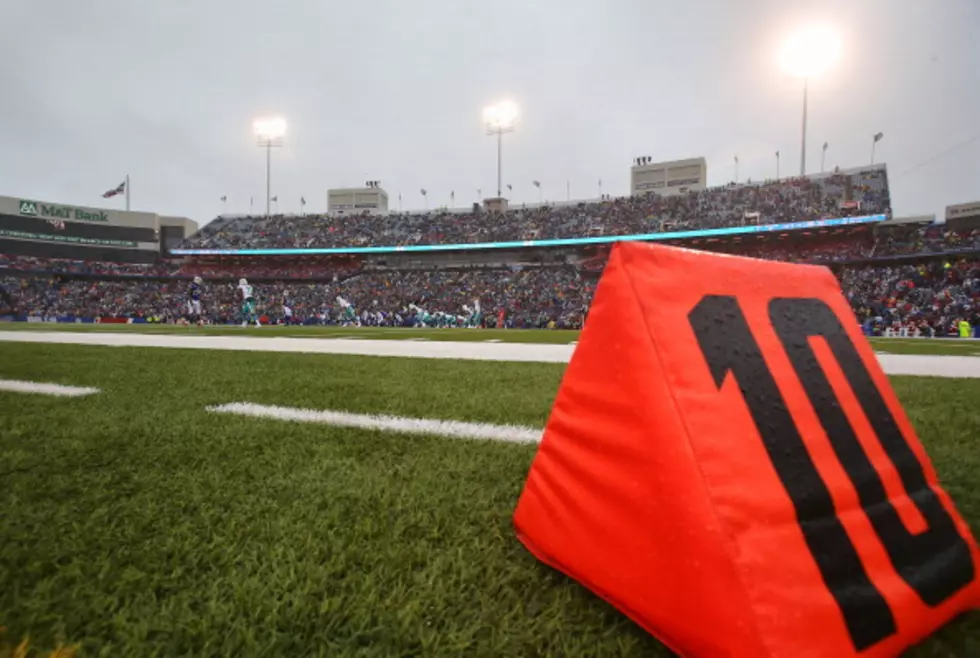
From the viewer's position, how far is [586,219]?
41.8 m

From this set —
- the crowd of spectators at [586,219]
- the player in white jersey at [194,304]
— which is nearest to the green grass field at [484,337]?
the player in white jersey at [194,304]

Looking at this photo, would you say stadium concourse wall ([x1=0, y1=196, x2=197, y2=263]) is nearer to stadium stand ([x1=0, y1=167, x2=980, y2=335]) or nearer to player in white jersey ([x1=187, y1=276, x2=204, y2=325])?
stadium stand ([x1=0, y1=167, x2=980, y2=335])

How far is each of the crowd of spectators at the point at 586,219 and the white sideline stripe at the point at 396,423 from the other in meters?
36.8

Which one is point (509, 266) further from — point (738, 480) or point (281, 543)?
point (738, 480)

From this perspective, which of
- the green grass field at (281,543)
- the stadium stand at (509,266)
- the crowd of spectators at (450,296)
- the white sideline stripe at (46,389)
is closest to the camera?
the green grass field at (281,543)

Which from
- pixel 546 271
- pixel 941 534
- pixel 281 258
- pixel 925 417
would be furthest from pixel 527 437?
pixel 281 258

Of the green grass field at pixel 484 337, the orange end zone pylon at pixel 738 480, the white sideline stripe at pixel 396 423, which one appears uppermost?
the orange end zone pylon at pixel 738 480

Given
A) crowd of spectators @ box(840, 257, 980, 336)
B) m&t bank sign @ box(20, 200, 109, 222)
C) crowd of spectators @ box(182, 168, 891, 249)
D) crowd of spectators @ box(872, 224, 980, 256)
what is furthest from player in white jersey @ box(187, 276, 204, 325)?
crowd of spectators @ box(872, 224, 980, 256)

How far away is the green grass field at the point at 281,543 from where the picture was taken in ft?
3.06

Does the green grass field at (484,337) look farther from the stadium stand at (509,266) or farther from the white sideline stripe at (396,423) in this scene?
the stadium stand at (509,266)

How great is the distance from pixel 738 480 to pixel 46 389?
15.0ft

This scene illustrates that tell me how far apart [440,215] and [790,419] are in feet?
158

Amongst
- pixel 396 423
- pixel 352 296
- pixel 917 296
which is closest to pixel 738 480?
pixel 396 423

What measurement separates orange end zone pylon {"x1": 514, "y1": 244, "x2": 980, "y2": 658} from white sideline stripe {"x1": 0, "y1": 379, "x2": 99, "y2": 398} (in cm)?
364
